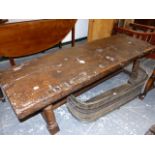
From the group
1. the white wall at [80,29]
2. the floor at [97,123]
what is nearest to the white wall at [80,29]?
the white wall at [80,29]

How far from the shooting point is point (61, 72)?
122 centimetres

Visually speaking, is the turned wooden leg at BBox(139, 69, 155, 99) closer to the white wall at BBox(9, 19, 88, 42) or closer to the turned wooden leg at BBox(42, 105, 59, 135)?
the turned wooden leg at BBox(42, 105, 59, 135)

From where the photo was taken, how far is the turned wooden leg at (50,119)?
116 cm

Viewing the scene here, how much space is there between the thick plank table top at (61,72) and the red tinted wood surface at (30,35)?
1.91ft

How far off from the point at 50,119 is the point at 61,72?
400 millimetres

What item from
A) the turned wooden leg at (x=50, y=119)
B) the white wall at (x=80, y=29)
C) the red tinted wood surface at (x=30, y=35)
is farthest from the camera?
the white wall at (x=80, y=29)

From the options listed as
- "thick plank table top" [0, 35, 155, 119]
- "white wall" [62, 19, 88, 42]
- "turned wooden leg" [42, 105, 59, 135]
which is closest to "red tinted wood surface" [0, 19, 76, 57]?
"thick plank table top" [0, 35, 155, 119]

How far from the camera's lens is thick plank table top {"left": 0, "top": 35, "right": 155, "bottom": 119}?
3.26 feet

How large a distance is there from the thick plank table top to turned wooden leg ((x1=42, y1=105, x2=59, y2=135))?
0.53 feet

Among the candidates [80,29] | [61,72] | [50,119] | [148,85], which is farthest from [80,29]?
[50,119]

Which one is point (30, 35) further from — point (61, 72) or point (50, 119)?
point (50, 119)

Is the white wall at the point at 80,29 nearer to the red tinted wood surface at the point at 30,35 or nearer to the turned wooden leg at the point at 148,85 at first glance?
the red tinted wood surface at the point at 30,35
